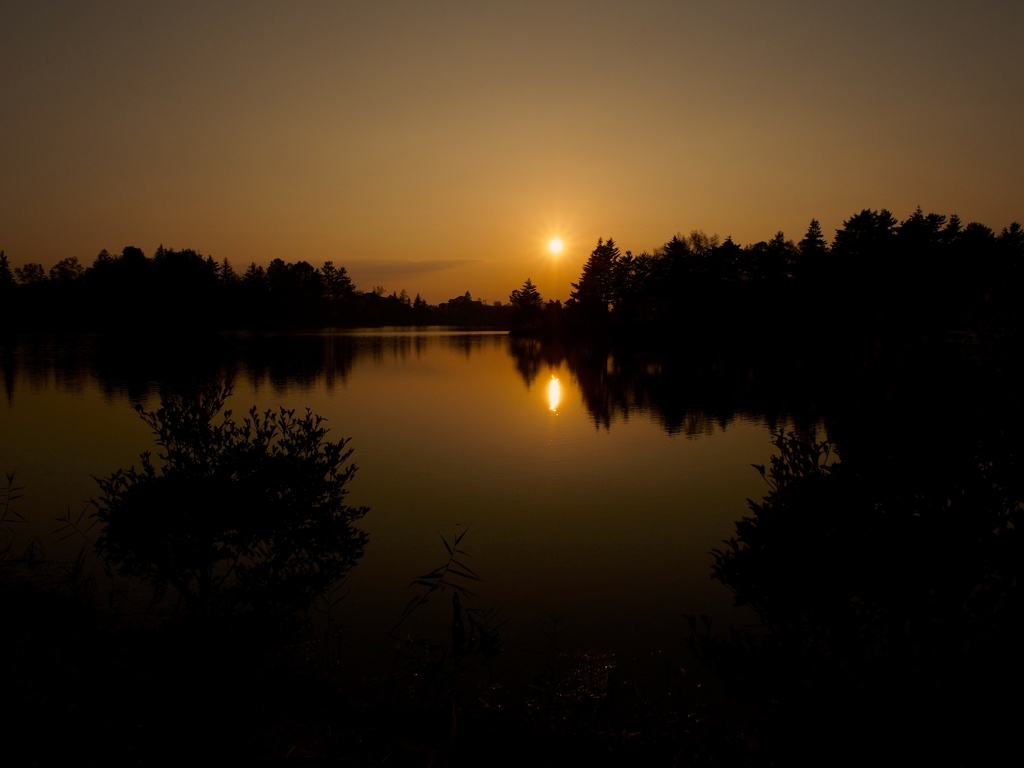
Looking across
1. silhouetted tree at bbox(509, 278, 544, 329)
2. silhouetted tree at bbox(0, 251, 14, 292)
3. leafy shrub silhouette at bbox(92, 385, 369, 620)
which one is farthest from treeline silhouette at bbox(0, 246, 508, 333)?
leafy shrub silhouette at bbox(92, 385, 369, 620)

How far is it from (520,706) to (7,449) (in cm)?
2483

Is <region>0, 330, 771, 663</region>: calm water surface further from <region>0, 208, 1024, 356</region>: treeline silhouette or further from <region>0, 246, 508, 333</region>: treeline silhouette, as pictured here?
<region>0, 246, 508, 333</region>: treeline silhouette

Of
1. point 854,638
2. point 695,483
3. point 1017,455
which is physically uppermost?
point 1017,455

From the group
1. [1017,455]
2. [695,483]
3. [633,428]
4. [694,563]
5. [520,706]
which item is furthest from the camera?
[633,428]

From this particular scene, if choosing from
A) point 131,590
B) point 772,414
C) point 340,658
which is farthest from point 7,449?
point 772,414

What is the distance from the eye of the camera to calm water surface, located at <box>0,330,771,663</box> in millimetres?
12133

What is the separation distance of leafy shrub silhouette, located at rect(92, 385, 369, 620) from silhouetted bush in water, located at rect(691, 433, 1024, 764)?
19.4 ft

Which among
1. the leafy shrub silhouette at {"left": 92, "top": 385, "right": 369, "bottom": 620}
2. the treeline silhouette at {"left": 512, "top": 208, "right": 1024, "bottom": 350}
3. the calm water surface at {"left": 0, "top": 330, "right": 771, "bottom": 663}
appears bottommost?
the calm water surface at {"left": 0, "top": 330, "right": 771, "bottom": 663}

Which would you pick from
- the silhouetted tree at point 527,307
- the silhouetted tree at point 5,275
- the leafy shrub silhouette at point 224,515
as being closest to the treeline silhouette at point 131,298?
the silhouetted tree at point 5,275

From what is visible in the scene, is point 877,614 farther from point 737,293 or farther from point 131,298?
point 131,298

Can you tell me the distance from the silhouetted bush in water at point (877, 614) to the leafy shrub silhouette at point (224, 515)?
5.90 m

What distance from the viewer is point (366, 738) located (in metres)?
7.02

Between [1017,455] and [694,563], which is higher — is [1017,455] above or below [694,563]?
above

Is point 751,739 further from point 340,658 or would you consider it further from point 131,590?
point 131,590
